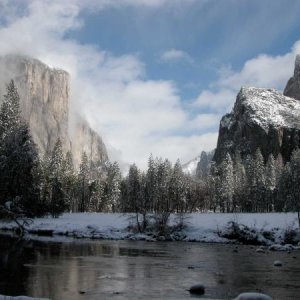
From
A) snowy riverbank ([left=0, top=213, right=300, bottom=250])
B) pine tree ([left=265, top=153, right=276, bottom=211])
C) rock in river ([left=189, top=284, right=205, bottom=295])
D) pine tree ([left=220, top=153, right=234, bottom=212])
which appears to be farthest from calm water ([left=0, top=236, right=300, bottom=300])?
pine tree ([left=265, top=153, right=276, bottom=211])

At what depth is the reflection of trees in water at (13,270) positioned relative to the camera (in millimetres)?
18620

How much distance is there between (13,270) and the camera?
78.0ft

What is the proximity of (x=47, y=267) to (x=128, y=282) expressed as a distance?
611 cm

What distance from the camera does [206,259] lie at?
1283 inches

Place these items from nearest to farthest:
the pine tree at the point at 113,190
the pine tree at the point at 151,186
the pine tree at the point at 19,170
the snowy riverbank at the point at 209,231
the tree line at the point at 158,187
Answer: the snowy riverbank at the point at 209,231, the pine tree at the point at 19,170, the tree line at the point at 158,187, the pine tree at the point at 151,186, the pine tree at the point at 113,190

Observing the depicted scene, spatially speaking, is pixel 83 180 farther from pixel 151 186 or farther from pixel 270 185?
pixel 270 185

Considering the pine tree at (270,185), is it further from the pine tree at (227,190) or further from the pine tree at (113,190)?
the pine tree at (113,190)

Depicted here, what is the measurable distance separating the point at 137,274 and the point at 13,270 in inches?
248

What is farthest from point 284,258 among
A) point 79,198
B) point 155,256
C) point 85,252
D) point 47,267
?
point 79,198

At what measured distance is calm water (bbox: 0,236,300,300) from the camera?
61.7 ft

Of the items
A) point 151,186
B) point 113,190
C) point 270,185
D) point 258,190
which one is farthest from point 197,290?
point 270,185

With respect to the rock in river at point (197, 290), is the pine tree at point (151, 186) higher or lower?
higher

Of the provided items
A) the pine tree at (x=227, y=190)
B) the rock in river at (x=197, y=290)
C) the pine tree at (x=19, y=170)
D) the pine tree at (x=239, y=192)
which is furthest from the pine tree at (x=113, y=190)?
the rock in river at (x=197, y=290)

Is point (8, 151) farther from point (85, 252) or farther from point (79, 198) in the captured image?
point (79, 198)
